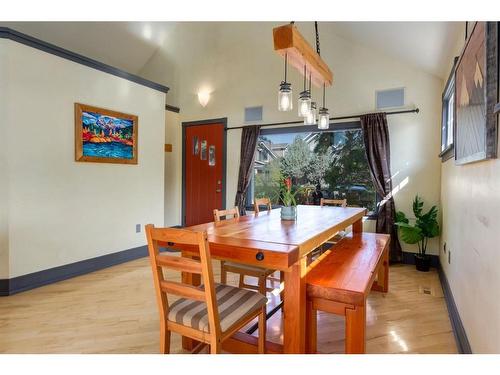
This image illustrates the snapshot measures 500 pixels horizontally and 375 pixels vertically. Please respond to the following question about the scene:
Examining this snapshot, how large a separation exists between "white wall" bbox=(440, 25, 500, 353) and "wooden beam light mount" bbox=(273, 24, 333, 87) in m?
1.38

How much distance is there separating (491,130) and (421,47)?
7.42 feet

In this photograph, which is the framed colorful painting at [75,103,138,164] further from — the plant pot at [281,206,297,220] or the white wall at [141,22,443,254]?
the plant pot at [281,206,297,220]

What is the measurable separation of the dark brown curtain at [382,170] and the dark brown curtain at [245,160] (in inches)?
68.0

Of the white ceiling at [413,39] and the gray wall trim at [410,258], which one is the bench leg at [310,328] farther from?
the gray wall trim at [410,258]

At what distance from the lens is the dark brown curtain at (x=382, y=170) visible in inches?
152

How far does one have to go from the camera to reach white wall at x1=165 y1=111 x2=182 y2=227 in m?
5.48

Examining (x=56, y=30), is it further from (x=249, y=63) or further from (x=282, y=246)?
(x=282, y=246)

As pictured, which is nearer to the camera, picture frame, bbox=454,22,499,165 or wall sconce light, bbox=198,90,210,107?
→ picture frame, bbox=454,22,499,165

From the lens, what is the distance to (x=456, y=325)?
212 cm

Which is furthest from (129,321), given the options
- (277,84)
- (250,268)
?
(277,84)

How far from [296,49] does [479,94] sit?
1159 mm

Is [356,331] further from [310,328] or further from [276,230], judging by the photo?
[276,230]

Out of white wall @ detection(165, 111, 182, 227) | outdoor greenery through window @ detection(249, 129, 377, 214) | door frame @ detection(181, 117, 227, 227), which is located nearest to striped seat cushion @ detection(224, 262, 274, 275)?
outdoor greenery through window @ detection(249, 129, 377, 214)
